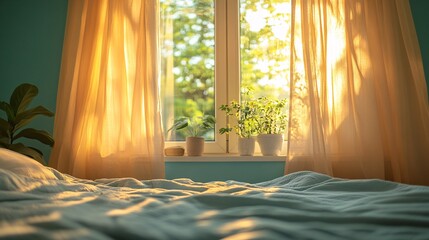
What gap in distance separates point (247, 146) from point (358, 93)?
2.65 feet

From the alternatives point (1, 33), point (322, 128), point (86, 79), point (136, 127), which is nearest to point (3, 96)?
point (1, 33)

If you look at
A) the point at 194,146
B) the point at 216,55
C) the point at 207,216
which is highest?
→ the point at 216,55

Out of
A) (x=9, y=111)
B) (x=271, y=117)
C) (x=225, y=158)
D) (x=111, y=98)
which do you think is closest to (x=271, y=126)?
(x=271, y=117)

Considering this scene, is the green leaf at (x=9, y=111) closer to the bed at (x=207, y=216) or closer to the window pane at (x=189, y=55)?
the window pane at (x=189, y=55)

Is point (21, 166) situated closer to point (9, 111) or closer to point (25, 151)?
point (25, 151)

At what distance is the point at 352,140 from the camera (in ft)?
8.61

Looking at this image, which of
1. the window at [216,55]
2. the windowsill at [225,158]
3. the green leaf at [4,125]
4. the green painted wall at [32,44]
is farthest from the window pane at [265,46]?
the green leaf at [4,125]

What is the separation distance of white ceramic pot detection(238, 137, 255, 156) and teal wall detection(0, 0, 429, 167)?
54.8 inches

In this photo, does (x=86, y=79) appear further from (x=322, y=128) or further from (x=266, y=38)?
(x=322, y=128)

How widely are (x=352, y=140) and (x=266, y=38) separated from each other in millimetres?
975

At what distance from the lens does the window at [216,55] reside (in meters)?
3.04

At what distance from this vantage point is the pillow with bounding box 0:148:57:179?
1.40 metres

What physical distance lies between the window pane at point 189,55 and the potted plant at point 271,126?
412 mm

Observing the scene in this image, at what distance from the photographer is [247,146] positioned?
287cm
